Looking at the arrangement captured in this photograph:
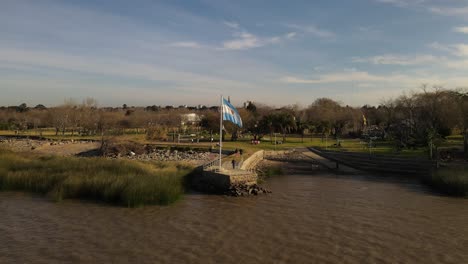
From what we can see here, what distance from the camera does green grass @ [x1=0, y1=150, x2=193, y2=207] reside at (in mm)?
19609

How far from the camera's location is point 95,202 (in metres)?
19.6

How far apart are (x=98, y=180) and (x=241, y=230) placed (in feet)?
31.0

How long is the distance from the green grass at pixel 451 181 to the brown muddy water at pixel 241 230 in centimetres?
158

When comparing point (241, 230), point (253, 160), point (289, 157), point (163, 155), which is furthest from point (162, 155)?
point (241, 230)

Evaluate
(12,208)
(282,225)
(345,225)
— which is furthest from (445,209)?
(12,208)

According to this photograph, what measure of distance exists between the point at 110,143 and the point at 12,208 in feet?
95.4

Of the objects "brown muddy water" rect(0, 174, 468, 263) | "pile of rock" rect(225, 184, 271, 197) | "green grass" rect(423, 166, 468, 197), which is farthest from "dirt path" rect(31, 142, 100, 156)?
"green grass" rect(423, 166, 468, 197)

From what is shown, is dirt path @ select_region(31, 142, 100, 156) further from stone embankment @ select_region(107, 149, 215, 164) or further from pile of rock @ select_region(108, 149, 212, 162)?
pile of rock @ select_region(108, 149, 212, 162)

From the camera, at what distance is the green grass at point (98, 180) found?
19609 millimetres

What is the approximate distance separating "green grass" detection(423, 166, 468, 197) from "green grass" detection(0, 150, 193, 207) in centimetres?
1731

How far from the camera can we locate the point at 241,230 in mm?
16016

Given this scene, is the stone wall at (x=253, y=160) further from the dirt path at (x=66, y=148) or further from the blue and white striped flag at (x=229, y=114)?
the dirt path at (x=66, y=148)

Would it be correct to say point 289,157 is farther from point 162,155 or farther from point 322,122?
point 322,122

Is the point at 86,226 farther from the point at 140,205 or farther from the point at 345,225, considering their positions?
the point at 345,225
